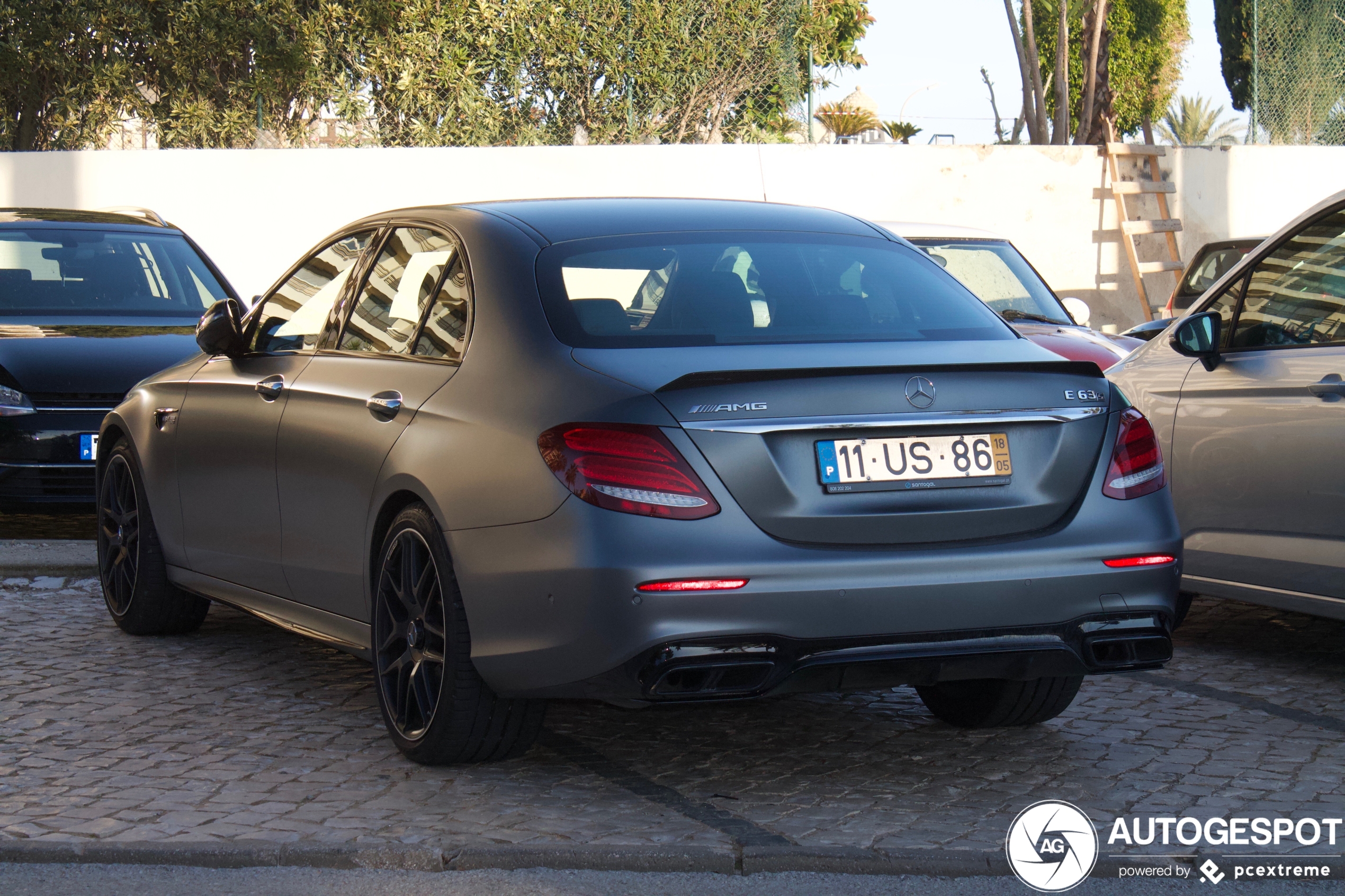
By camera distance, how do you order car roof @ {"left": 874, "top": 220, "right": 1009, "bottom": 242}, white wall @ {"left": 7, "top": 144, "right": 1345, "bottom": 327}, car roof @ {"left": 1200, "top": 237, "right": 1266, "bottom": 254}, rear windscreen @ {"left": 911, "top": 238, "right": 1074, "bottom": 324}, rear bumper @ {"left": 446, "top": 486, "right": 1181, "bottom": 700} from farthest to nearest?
white wall @ {"left": 7, "top": 144, "right": 1345, "bottom": 327}
car roof @ {"left": 1200, "top": 237, "right": 1266, "bottom": 254}
car roof @ {"left": 874, "top": 220, "right": 1009, "bottom": 242}
rear windscreen @ {"left": 911, "top": 238, "right": 1074, "bottom": 324}
rear bumper @ {"left": 446, "top": 486, "right": 1181, "bottom": 700}

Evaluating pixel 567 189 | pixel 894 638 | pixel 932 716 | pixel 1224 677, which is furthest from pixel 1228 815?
pixel 567 189

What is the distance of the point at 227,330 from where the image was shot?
19.6 ft

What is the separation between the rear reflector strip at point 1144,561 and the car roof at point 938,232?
7465mm

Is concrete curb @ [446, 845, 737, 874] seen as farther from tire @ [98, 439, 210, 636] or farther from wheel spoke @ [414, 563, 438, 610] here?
tire @ [98, 439, 210, 636]

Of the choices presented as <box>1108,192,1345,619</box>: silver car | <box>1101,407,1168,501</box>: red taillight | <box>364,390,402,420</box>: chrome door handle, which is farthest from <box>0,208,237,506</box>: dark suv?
<box>1101,407,1168,501</box>: red taillight

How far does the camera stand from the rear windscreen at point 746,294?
14.8 feet

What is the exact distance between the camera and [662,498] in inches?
156

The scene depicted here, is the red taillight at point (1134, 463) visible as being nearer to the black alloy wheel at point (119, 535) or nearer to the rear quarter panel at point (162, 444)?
the rear quarter panel at point (162, 444)

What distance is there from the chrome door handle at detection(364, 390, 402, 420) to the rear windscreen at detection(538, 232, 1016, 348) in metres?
0.54

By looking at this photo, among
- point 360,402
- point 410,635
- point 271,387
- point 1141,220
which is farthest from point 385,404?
point 1141,220

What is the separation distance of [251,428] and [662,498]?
2.21 metres

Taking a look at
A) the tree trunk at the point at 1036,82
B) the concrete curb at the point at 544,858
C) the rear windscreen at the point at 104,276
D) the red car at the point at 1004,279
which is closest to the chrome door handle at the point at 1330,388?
the concrete curb at the point at 544,858

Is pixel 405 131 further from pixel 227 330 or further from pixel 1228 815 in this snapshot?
pixel 1228 815

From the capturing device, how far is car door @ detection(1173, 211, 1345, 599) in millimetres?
5723
